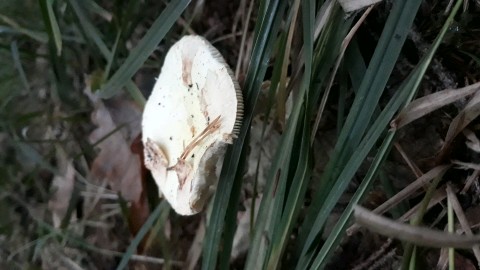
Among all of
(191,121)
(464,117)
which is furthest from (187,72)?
(464,117)

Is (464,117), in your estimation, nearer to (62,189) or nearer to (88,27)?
(88,27)

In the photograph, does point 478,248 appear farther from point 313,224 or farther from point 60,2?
point 60,2

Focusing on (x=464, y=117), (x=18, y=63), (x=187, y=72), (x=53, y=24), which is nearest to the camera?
(x=464, y=117)

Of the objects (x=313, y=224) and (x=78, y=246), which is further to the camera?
(x=78, y=246)

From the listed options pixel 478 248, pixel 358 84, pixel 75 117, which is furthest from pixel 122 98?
pixel 478 248

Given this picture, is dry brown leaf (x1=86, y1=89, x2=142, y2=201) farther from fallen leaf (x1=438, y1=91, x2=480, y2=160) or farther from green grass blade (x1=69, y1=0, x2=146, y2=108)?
fallen leaf (x1=438, y1=91, x2=480, y2=160)

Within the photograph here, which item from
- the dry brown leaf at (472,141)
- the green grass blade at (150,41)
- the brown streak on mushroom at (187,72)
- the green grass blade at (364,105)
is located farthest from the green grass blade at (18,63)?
the dry brown leaf at (472,141)
